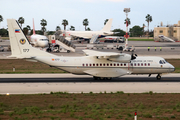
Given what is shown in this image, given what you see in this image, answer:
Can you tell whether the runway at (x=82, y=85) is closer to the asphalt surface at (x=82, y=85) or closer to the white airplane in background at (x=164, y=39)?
the asphalt surface at (x=82, y=85)

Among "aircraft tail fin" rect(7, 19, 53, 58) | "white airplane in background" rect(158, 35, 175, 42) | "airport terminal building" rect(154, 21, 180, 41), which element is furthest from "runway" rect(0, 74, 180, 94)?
"airport terminal building" rect(154, 21, 180, 41)

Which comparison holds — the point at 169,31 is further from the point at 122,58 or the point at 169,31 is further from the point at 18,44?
the point at 18,44

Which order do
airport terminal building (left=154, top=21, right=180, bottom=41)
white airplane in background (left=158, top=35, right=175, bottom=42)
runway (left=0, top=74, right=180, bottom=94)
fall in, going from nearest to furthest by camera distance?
runway (left=0, top=74, right=180, bottom=94) → white airplane in background (left=158, top=35, right=175, bottom=42) → airport terminal building (left=154, top=21, right=180, bottom=41)

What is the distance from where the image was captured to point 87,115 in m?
16.1

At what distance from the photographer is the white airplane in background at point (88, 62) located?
30.0 m

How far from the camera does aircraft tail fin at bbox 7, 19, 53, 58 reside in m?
29.9

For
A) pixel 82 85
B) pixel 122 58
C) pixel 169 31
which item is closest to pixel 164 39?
pixel 169 31

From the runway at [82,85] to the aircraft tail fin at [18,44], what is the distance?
10.4 ft

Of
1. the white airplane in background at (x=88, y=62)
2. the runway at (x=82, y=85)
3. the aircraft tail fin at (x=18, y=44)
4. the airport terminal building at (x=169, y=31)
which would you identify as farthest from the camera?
the airport terminal building at (x=169, y=31)

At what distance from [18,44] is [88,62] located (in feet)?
28.3

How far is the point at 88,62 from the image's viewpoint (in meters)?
30.3

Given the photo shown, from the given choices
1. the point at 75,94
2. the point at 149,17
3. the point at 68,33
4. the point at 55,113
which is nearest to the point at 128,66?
the point at 75,94

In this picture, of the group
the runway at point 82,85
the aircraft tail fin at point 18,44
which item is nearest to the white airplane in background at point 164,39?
the runway at point 82,85

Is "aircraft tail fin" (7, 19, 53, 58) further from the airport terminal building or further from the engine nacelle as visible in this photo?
the airport terminal building
